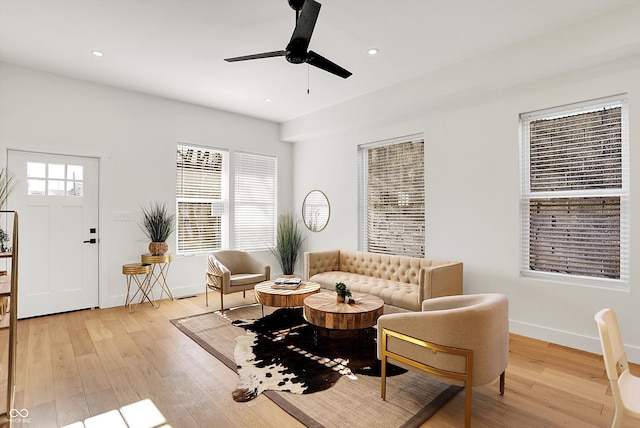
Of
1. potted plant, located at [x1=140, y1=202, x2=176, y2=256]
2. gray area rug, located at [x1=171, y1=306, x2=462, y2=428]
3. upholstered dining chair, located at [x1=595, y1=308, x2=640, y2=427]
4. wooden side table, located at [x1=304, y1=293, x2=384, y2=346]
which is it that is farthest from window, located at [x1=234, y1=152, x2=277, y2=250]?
upholstered dining chair, located at [x1=595, y1=308, x2=640, y2=427]

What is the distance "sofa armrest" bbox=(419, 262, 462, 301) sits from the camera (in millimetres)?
3570

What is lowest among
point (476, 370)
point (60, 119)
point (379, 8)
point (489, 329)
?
point (476, 370)

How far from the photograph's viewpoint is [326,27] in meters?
3.19

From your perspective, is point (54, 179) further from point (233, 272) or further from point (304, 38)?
point (304, 38)

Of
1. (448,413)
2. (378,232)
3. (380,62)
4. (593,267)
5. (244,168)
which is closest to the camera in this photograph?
(448,413)

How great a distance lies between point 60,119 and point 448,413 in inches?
214

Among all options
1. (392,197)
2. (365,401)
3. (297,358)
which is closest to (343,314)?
(297,358)

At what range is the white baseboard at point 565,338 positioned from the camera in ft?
10.1

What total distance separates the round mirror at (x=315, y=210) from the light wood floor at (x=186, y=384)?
3.16m

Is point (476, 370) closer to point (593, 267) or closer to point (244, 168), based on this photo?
point (593, 267)

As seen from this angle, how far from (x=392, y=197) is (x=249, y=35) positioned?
3.03m

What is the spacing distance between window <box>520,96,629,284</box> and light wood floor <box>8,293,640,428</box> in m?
0.91

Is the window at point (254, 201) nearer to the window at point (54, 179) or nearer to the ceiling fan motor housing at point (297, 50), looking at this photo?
the window at point (54, 179)

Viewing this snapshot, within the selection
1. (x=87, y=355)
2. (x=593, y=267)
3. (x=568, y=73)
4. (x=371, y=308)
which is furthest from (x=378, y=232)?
(x=87, y=355)
